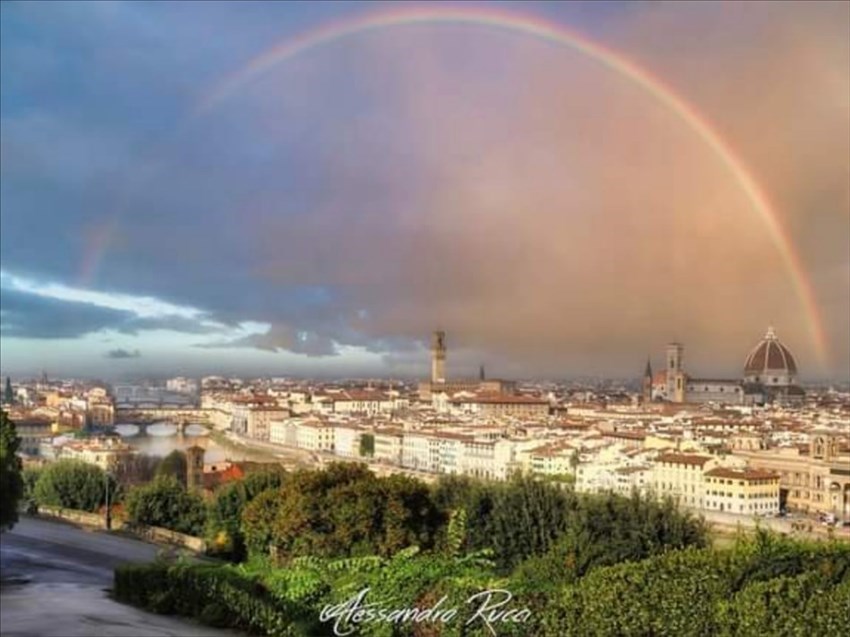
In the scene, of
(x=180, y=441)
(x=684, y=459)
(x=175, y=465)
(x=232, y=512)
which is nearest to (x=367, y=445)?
(x=180, y=441)

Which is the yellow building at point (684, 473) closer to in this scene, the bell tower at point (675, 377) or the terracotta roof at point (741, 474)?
the terracotta roof at point (741, 474)

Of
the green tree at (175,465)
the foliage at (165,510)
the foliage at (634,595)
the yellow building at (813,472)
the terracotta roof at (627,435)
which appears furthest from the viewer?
the terracotta roof at (627,435)

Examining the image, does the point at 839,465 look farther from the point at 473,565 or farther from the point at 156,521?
the point at 473,565

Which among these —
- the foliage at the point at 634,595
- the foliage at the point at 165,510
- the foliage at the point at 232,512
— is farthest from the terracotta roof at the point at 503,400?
the foliage at the point at 634,595

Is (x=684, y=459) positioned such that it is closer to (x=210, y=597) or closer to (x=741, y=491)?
(x=741, y=491)

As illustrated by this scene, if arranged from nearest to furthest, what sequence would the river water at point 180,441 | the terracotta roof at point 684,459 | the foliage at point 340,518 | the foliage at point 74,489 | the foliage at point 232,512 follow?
the foliage at point 340,518 < the foliage at point 232,512 < the foliage at point 74,489 < the terracotta roof at point 684,459 < the river water at point 180,441

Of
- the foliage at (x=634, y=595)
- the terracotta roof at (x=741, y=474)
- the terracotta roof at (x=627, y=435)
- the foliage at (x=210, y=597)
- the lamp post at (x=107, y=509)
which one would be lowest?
the terracotta roof at (x=741, y=474)
